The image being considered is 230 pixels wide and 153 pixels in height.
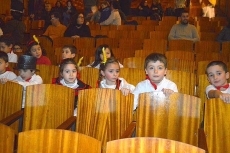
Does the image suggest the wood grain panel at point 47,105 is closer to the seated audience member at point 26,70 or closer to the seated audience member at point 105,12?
the seated audience member at point 26,70

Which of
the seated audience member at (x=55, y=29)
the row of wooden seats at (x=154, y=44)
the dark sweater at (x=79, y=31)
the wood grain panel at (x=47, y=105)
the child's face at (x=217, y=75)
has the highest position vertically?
the seated audience member at (x=55, y=29)

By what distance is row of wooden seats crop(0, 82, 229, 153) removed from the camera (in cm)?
225

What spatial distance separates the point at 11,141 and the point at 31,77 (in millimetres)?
1488

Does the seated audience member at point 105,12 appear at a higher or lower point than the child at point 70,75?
higher

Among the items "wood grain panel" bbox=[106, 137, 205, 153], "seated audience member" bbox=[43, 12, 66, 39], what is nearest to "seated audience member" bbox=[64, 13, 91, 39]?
"seated audience member" bbox=[43, 12, 66, 39]

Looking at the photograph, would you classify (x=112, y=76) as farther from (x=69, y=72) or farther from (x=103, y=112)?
(x=103, y=112)

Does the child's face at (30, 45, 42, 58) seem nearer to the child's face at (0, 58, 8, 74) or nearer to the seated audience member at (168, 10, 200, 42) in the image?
the child's face at (0, 58, 8, 74)

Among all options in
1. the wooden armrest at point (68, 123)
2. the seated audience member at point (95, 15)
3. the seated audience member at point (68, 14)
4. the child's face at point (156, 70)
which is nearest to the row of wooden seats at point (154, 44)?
the seated audience member at point (95, 15)

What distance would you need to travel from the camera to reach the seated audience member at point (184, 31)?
508cm

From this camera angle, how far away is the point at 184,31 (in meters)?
5.14

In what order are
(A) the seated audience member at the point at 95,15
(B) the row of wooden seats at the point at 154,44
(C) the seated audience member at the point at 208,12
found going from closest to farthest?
1. (B) the row of wooden seats at the point at 154,44
2. (A) the seated audience member at the point at 95,15
3. (C) the seated audience member at the point at 208,12

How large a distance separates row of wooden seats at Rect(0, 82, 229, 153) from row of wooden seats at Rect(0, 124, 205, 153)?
0.63 meters

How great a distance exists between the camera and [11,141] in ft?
5.63

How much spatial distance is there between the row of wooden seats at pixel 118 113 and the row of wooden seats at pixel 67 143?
627 mm
